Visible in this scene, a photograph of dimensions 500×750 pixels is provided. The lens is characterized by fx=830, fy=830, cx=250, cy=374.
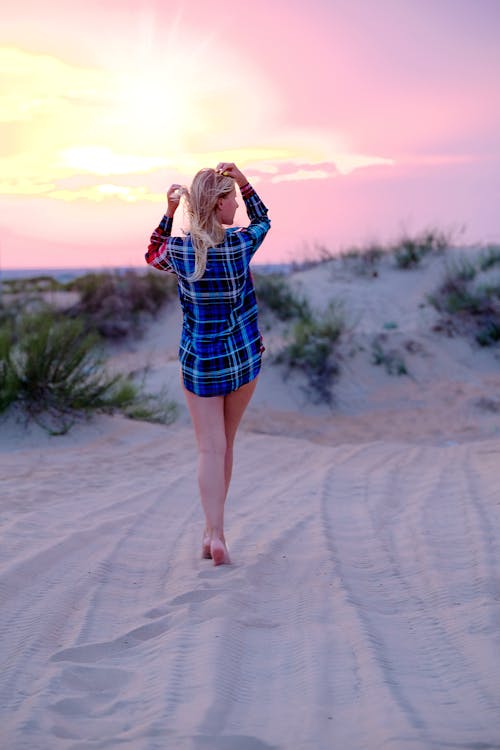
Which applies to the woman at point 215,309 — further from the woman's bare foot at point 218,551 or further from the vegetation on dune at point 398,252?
the vegetation on dune at point 398,252

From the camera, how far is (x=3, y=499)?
6066mm

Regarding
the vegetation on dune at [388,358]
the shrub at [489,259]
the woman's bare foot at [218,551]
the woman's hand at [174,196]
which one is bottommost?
the woman's bare foot at [218,551]

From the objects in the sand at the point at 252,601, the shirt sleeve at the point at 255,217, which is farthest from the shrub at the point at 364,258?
the shirt sleeve at the point at 255,217

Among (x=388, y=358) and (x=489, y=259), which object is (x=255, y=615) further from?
(x=489, y=259)

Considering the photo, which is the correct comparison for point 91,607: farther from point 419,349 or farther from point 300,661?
point 419,349

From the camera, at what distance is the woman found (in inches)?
167

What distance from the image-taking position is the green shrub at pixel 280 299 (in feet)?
55.4

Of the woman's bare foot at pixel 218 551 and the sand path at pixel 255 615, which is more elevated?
the woman's bare foot at pixel 218 551

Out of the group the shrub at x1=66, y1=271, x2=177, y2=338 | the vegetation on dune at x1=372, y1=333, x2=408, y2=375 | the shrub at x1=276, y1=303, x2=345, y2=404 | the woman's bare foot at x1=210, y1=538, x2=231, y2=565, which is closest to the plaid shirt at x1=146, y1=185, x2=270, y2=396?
the woman's bare foot at x1=210, y1=538, x2=231, y2=565

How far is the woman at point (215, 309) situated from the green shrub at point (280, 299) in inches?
464

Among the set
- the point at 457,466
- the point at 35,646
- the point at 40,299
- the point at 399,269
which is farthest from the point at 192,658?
the point at 399,269

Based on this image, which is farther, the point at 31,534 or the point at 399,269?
the point at 399,269

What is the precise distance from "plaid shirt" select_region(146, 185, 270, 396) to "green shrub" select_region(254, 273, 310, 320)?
465 inches

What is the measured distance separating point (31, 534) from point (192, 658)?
2.25m
